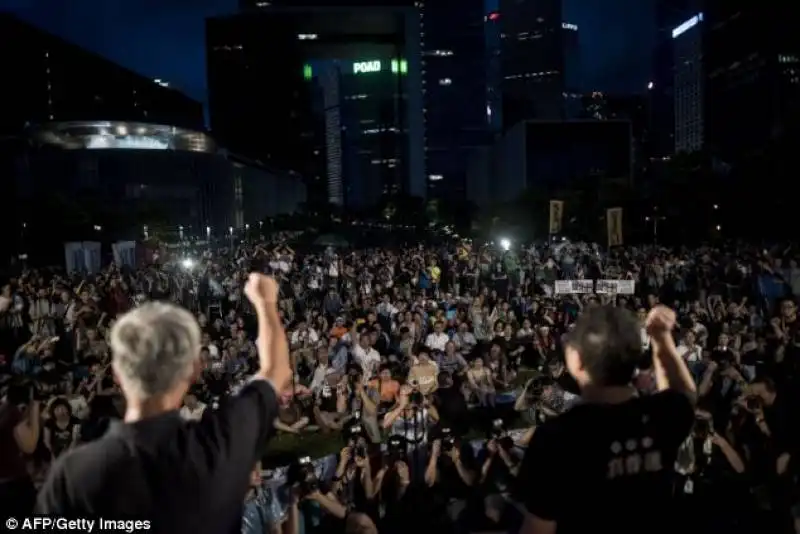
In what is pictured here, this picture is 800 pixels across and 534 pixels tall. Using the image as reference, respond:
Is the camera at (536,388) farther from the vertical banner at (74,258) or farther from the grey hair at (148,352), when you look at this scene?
the vertical banner at (74,258)

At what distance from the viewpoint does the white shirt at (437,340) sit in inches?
468

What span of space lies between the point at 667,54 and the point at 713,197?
17009cm

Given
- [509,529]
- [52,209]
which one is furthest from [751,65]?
[509,529]

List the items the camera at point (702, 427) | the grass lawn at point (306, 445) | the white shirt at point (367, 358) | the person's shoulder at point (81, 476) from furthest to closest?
the white shirt at point (367, 358) < the grass lawn at point (306, 445) < the camera at point (702, 427) < the person's shoulder at point (81, 476)

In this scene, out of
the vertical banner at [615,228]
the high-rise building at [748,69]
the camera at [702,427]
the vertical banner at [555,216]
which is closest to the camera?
the camera at [702,427]

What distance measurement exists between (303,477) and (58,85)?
227 feet

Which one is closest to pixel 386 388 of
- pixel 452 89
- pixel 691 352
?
pixel 691 352

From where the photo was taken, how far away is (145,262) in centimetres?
2544

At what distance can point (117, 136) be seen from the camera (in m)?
63.6

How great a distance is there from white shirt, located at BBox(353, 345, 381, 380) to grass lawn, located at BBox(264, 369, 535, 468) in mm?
1354

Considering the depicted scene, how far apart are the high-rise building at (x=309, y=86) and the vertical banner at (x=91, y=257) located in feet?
295

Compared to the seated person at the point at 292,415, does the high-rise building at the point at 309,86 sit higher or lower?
higher

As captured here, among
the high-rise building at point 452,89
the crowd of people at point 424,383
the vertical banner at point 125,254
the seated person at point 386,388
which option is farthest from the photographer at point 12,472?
the high-rise building at point 452,89

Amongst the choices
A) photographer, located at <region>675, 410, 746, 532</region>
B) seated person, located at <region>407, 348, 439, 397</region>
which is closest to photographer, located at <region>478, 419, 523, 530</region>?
photographer, located at <region>675, 410, 746, 532</region>
